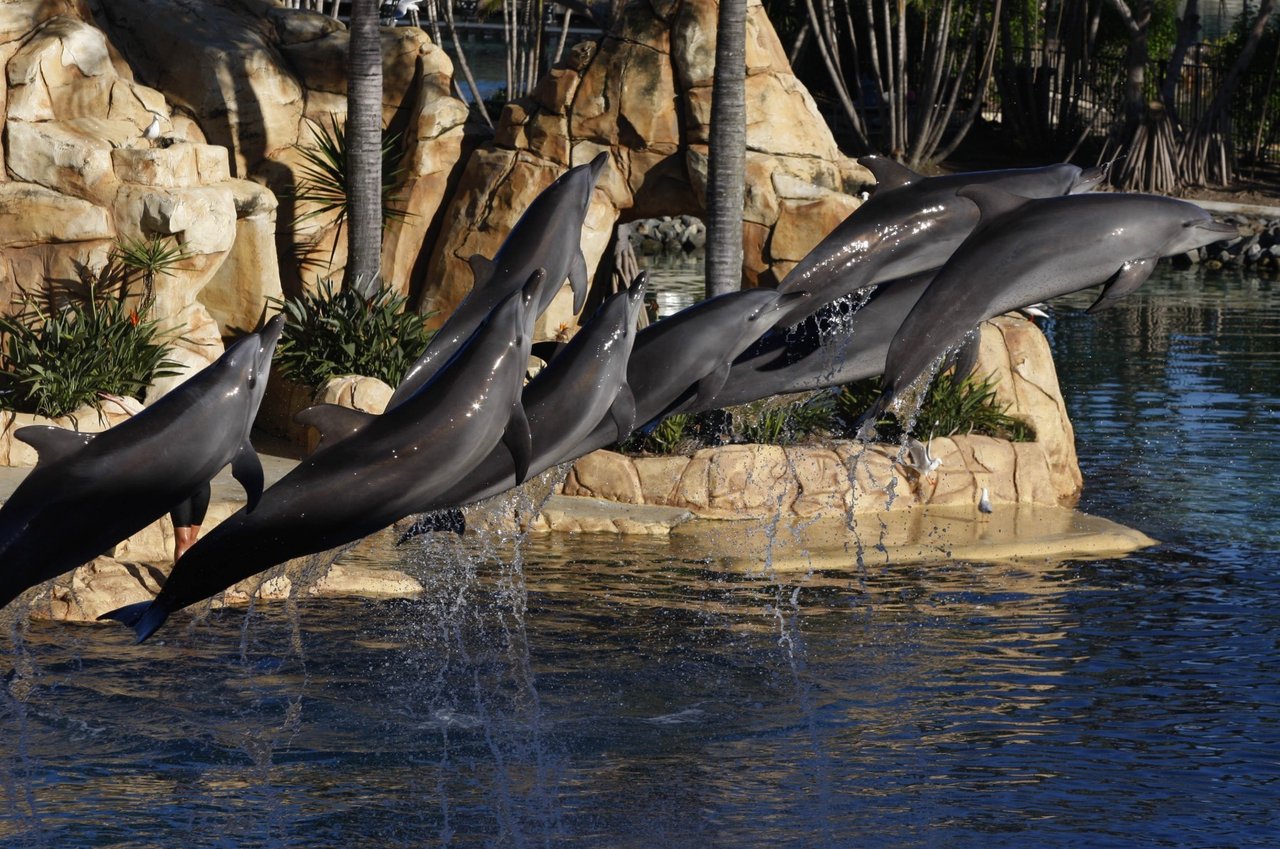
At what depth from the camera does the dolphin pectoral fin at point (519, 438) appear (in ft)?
18.6

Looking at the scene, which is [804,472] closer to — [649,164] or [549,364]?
[649,164]

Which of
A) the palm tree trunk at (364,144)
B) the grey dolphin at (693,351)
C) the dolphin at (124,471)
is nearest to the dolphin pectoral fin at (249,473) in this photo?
the dolphin at (124,471)

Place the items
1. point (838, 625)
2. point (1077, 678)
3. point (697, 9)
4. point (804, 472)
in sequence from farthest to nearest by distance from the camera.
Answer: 1. point (697, 9)
2. point (804, 472)
3. point (838, 625)
4. point (1077, 678)

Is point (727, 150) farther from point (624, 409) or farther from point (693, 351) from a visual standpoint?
point (624, 409)

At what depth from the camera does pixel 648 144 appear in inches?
679

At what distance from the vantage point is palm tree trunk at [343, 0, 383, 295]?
15922mm

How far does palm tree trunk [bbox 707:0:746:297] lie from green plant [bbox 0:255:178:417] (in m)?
4.87

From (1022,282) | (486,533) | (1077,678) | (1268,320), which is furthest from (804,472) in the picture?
(1268,320)

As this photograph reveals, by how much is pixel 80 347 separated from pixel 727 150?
579 cm

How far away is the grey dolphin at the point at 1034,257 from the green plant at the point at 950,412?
7.61 m

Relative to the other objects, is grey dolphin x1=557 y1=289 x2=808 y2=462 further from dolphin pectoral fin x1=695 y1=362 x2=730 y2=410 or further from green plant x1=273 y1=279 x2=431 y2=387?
green plant x1=273 y1=279 x2=431 y2=387

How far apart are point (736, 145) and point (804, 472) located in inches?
132

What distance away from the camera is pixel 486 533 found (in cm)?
1302

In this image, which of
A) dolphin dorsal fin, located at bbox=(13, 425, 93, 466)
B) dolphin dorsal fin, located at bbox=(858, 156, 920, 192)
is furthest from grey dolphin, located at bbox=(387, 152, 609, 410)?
dolphin dorsal fin, located at bbox=(13, 425, 93, 466)
